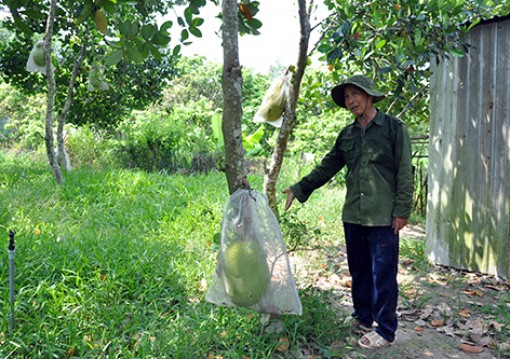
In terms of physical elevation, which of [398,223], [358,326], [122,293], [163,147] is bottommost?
[358,326]

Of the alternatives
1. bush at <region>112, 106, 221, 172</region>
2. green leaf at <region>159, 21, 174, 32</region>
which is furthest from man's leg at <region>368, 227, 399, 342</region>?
bush at <region>112, 106, 221, 172</region>

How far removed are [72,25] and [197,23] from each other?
494 cm

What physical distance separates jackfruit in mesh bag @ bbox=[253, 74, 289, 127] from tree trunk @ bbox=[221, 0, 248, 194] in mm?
1033

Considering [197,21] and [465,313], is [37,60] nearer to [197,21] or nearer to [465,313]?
[197,21]

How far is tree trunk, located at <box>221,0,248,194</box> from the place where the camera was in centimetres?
233

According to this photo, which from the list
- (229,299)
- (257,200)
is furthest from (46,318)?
(257,200)

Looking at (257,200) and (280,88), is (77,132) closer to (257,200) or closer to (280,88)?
(280,88)

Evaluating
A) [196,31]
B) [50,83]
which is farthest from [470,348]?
[50,83]

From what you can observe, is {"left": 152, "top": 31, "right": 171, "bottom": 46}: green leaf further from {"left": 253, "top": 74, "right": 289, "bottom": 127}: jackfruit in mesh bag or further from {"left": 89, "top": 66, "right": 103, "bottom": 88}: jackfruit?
{"left": 89, "top": 66, "right": 103, "bottom": 88}: jackfruit

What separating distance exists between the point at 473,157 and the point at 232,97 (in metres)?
2.93

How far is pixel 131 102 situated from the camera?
8086 millimetres

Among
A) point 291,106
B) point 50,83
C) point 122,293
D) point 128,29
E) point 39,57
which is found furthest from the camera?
point 39,57

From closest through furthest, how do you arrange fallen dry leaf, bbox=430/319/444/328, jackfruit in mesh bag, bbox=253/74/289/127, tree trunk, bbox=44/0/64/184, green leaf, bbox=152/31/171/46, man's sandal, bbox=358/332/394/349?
green leaf, bbox=152/31/171/46, man's sandal, bbox=358/332/394/349, fallen dry leaf, bbox=430/319/444/328, jackfruit in mesh bag, bbox=253/74/289/127, tree trunk, bbox=44/0/64/184

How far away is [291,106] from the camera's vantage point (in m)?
3.37
